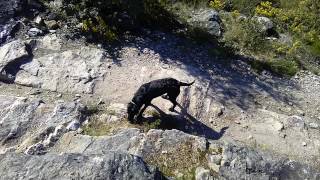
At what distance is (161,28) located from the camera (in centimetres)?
1073

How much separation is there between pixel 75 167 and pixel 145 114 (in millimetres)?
2466

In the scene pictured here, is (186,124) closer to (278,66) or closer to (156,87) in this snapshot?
(156,87)

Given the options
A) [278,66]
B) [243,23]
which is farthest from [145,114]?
[243,23]

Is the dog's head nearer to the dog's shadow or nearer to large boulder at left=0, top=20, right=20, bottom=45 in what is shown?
the dog's shadow

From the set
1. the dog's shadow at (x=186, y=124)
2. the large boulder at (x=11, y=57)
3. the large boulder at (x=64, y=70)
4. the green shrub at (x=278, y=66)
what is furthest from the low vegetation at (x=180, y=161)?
the green shrub at (x=278, y=66)

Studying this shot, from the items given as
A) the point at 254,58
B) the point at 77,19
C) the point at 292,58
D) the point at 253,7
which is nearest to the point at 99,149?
the point at 77,19

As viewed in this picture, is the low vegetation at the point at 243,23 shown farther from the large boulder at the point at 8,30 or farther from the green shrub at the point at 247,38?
the large boulder at the point at 8,30

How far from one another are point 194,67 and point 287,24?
12.3 ft

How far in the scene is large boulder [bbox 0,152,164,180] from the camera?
5895mm

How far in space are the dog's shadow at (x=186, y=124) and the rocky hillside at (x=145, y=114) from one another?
21 mm

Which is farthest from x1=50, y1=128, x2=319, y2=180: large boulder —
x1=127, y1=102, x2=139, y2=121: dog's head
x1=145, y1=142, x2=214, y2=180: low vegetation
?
x1=127, y1=102, x2=139, y2=121: dog's head

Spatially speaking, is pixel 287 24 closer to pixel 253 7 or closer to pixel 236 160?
pixel 253 7

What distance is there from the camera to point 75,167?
5973mm

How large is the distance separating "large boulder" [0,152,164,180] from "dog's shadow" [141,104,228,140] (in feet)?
6.41
